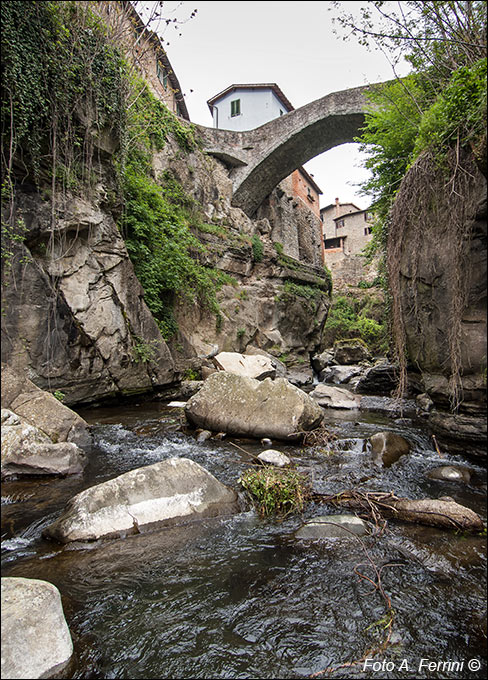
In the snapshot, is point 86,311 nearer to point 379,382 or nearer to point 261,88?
point 379,382

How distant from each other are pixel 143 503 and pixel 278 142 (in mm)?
19853

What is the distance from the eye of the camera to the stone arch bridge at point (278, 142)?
56.7 ft

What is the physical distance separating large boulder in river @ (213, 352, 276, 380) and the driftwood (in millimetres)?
6052

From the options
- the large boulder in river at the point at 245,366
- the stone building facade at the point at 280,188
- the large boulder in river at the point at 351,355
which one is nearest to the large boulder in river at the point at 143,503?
the large boulder in river at the point at 245,366

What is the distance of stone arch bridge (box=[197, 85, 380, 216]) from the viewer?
17.3 metres

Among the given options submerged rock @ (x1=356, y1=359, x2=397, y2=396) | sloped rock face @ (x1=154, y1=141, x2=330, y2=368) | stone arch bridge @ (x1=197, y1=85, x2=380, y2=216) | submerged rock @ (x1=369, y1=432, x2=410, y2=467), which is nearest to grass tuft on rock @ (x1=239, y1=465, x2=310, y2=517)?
submerged rock @ (x1=369, y1=432, x2=410, y2=467)

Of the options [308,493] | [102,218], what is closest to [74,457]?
[308,493]

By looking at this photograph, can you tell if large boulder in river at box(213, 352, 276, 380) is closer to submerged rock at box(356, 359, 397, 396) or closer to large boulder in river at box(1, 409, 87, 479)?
submerged rock at box(356, 359, 397, 396)

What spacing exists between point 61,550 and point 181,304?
9635 millimetres

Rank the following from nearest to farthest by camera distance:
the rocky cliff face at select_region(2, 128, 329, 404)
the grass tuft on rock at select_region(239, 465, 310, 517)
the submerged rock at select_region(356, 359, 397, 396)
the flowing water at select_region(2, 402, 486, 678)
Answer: the flowing water at select_region(2, 402, 486, 678) → the grass tuft on rock at select_region(239, 465, 310, 517) → the rocky cliff face at select_region(2, 128, 329, 404) → the submerged rock at select_region(356, 359, 397, 396)

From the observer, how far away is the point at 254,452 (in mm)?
5137

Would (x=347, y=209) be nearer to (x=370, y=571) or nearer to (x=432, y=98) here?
(x=432, y=98)

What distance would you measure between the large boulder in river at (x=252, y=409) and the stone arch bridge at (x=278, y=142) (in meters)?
16.2

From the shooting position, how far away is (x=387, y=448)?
16.7ft
